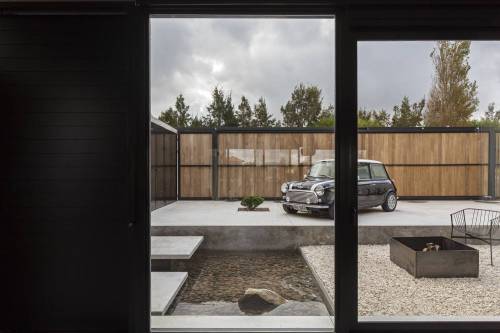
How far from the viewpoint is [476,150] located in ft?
15.1

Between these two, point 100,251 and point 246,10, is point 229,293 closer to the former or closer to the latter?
point 100,251

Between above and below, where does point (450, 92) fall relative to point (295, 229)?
above

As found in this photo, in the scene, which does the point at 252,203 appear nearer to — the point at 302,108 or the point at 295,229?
the point at 295,229

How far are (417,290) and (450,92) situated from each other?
6.10 ft

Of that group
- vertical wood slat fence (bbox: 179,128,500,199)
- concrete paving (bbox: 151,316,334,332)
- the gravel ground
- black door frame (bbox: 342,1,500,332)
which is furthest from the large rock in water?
vertical wood slat fence (bbox: 179,128,500,199)

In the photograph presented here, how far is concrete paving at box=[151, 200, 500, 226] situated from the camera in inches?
171

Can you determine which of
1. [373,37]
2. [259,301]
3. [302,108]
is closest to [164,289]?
[259,301]

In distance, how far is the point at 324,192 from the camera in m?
4.96

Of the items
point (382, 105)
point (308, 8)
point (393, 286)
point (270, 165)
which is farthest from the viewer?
point (270, 165)

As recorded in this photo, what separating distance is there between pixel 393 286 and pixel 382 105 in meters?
1.75

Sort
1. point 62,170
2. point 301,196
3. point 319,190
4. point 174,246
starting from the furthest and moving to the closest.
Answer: point 301,196
point 319,190
point 174,246
point 62,170

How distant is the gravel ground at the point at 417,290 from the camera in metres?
2.52

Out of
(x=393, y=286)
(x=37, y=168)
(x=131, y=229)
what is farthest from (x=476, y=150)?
(x=37, y=168)

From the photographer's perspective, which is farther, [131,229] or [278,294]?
[278,294]
